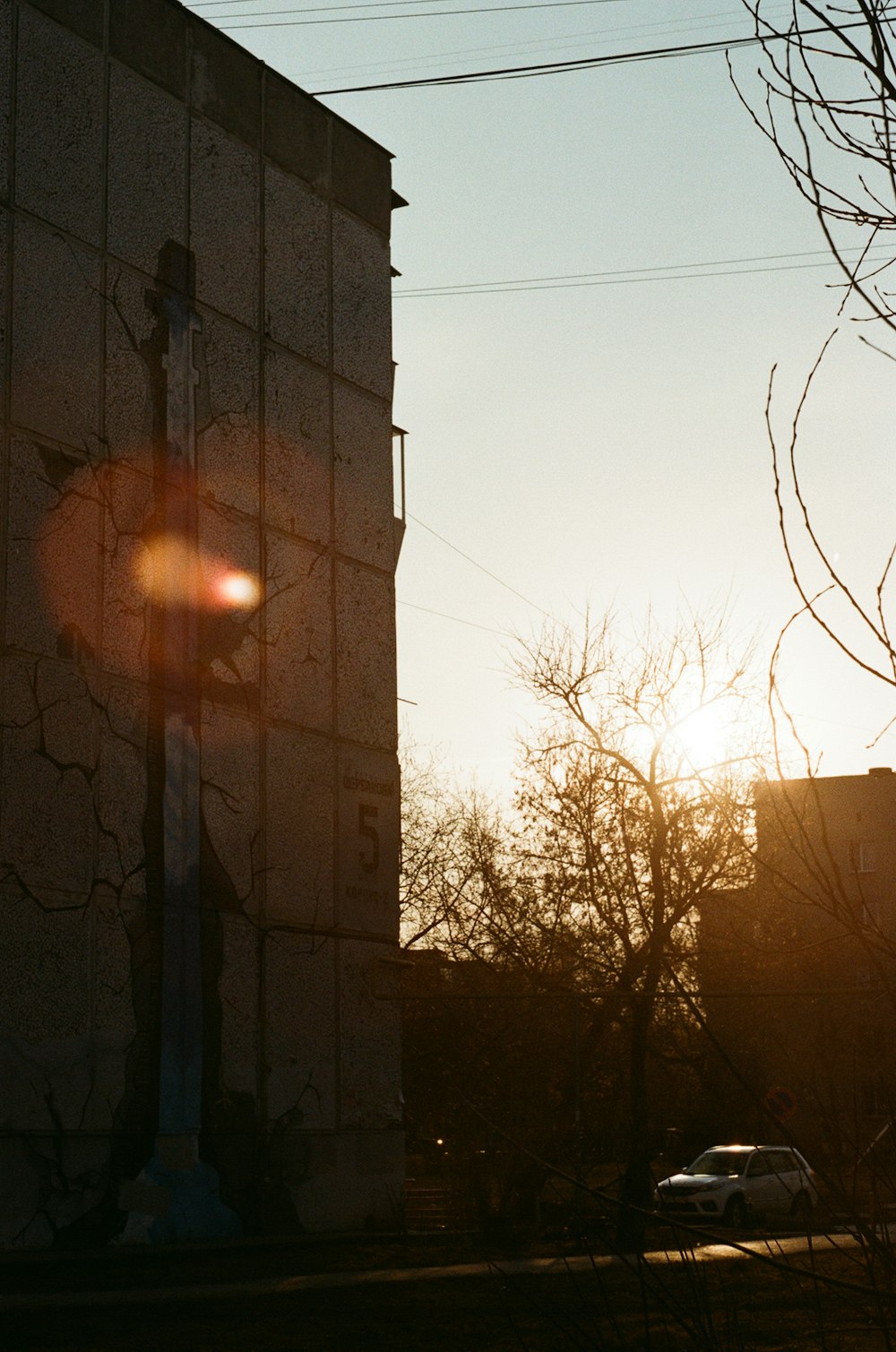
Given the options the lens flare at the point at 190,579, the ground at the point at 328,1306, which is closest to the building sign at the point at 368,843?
the lens flare at the point at 190,579

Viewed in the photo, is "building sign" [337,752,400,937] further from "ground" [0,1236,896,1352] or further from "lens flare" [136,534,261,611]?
"ground" [0,1236,896,1352]

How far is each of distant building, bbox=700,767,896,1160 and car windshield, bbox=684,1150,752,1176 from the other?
1.57 metres

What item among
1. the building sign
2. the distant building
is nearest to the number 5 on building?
the building sign

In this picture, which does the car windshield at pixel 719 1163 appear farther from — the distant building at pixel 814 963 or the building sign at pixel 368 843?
the building sign at pixel 368 843

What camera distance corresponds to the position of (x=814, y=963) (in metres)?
19.5

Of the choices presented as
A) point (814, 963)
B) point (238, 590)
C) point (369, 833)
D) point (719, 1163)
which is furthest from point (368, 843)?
point (719, 1163)

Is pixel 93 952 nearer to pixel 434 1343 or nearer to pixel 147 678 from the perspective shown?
pixel 147 678

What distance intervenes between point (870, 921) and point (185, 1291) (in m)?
12.1

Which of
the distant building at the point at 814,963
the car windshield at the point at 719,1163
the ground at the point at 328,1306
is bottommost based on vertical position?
the car windshield at the point at 719,1163

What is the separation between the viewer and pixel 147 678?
18.3m

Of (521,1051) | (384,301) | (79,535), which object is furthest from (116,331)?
(521,1051)

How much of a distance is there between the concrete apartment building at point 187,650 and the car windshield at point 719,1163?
12755 mm

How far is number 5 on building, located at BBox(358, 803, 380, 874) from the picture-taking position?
Answer: 21656 millimetres

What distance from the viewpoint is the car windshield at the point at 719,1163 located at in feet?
106
